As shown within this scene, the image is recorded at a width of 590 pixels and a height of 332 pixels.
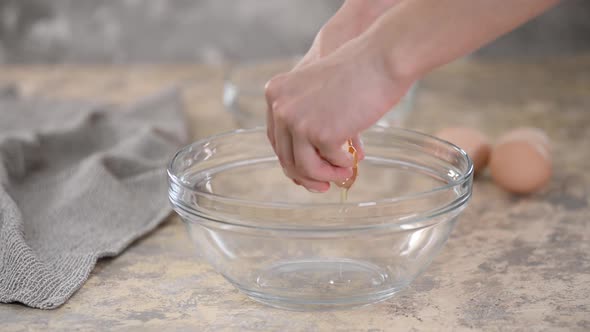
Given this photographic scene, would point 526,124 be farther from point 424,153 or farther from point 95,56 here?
point 95,56

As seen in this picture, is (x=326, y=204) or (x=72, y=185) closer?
(x=326, y=204)

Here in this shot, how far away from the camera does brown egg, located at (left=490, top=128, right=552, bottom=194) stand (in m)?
1.21

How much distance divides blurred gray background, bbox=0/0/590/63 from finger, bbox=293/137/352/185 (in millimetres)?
1499

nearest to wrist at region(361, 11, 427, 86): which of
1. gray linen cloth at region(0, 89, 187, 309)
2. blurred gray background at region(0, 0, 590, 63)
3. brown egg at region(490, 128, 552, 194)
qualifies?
gray linen cloth at region(0, 89, 187, 309)

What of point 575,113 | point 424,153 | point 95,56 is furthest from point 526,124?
point 95,56

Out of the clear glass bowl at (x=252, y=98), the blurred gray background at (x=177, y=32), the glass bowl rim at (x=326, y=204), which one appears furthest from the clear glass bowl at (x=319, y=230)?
A: the blurred gray background at (x=177, y=32)

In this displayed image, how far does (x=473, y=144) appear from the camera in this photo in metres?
1.31

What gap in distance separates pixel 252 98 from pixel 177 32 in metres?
0.73

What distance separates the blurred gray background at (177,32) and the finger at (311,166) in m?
1.50

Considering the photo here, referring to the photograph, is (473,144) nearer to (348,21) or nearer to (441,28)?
(348,21)

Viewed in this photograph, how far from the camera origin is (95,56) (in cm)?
229

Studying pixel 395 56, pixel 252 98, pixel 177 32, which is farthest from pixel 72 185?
pixel 177 32

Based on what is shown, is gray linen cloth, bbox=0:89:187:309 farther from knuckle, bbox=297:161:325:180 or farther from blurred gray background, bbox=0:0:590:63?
blurred gray background, bbox=0:0:590:63

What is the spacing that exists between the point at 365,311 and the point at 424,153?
0.27 metres
